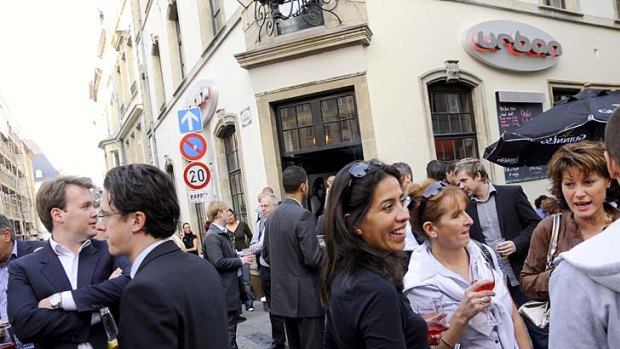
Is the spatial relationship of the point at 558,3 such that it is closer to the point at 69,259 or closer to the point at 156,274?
the point at 69,259

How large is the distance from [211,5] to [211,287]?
12.0 m

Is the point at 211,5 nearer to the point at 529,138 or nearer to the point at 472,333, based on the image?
the point at 529,138

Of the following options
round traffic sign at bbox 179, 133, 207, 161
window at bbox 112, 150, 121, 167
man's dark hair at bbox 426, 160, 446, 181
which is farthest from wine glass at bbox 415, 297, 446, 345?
window at bbox 112, 150, 121, 167

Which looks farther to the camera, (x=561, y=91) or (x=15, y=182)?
(x=15, y=182)

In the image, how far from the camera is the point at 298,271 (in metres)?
4.94

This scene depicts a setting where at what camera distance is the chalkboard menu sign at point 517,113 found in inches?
426

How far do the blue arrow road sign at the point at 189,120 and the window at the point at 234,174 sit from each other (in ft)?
6.68

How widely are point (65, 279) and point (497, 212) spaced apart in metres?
3.47

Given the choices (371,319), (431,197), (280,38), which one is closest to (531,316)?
(431,197)

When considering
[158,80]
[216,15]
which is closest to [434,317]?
[216,15]

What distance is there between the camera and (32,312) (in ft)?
8.84

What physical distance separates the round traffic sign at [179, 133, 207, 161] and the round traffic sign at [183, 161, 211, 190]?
0.17 m

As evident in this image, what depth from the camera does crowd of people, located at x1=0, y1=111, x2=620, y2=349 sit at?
54.6 inches

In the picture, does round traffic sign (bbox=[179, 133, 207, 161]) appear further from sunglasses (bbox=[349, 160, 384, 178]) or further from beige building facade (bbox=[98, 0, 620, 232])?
sunglasses (bbox=[349, 160, 384, 178])
